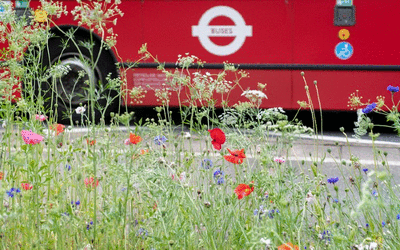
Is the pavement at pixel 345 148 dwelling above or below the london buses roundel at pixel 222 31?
below

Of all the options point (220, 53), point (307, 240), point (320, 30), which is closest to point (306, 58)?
point (320, 30)

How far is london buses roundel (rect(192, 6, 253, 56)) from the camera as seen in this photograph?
7328 mm

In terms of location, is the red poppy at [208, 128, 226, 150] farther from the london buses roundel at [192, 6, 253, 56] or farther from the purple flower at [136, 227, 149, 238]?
the london buses roundel at [192, 6, 253, 56]

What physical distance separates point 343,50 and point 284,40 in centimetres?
55

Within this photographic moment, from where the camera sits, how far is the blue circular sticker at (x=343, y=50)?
726 cm

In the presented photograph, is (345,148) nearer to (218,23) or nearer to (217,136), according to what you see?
(218,23)

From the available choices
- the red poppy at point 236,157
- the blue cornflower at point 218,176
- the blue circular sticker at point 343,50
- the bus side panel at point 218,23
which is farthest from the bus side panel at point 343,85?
the red poppy at point 236,157

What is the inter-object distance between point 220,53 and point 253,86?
1.47 ft

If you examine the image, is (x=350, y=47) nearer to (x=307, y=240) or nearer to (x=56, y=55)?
(x=56, y=55)

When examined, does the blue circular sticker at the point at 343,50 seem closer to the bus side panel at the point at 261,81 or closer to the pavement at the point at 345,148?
the bus side panel at the point at 261,81

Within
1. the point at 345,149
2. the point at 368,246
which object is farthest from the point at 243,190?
the point at 345,149

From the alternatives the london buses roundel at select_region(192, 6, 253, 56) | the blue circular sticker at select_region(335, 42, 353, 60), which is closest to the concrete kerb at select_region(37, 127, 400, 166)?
the blue circular sticker at select_region(335, 42, 353, 60)

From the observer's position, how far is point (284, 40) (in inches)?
290

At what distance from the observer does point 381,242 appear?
2.75 metres
